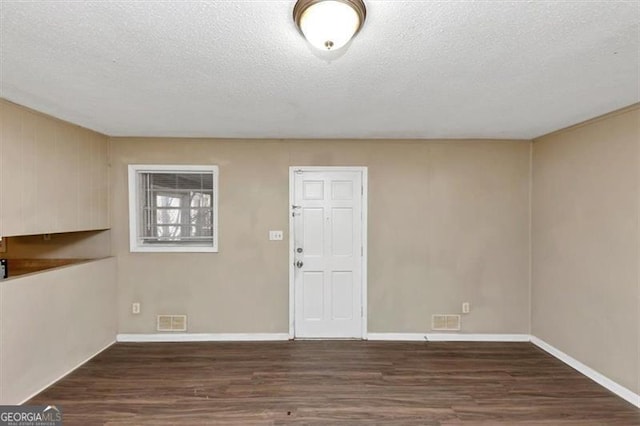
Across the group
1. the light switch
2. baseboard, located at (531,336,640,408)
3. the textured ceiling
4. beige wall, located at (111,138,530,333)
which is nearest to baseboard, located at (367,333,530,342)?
beige wall, located at (111,138,530,333)

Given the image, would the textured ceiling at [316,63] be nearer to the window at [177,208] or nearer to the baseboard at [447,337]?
the window at [177,208]

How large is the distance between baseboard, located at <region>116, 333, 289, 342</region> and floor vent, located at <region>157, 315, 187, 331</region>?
70 millimetres

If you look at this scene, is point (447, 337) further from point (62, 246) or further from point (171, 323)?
point (62, 246)

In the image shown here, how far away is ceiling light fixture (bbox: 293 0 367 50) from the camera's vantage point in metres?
1.20

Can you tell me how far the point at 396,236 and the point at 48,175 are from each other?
351 cm

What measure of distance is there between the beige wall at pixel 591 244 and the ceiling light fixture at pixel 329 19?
264 centimetres

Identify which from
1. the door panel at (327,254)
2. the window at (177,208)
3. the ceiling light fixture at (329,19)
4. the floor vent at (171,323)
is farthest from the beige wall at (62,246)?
the ceiling light fixture at (329,19)

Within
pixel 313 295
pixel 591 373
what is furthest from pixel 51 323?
pixel 591 373

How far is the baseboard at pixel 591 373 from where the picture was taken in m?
2.44

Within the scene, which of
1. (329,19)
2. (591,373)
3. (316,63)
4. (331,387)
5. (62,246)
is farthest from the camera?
(62,246)

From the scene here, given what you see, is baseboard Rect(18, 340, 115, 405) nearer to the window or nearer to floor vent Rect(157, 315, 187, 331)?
floor vent Rect(157, 315, 187, 331)

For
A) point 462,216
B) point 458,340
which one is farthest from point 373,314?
point 462,216

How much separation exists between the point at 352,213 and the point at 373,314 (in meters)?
1.23

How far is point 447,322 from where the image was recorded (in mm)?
3578
